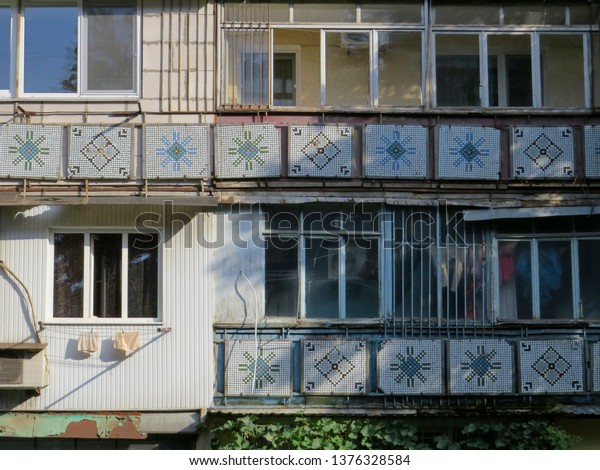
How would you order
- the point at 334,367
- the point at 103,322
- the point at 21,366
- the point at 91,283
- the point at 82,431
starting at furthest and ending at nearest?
the point at 91,283, the point at 103,322, the point at 334,367, the point at 82,431, the point at 21,366

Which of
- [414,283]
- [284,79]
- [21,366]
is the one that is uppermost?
[284,79]

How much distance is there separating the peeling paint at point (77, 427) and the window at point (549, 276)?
16.5ft

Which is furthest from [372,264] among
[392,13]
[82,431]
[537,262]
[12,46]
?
[12,46]

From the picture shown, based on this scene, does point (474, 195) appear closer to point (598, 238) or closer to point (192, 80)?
point (598, 238)

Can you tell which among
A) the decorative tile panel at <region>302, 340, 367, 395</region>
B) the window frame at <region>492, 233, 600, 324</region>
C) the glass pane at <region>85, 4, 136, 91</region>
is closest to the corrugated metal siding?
the decorative tile panel at <region>302, 340, 367, 395</region>

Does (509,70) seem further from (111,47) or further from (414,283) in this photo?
(111,47)

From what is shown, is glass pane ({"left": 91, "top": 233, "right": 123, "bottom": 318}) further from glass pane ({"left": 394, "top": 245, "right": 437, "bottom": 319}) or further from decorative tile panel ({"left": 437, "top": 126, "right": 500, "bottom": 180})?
decorative tile panel ({"left": 437, "top": 126, "right": 500, "bottom": 180})

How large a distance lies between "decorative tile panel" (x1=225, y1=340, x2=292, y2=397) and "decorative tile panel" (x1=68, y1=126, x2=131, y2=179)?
275 cm

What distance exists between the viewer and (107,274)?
35.7 feet

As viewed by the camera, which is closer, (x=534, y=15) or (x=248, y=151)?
(x=248, y=151)

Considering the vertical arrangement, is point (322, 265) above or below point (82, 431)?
above

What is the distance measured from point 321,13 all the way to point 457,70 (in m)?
2.01

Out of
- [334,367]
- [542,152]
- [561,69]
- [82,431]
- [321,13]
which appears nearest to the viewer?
[82,431]
